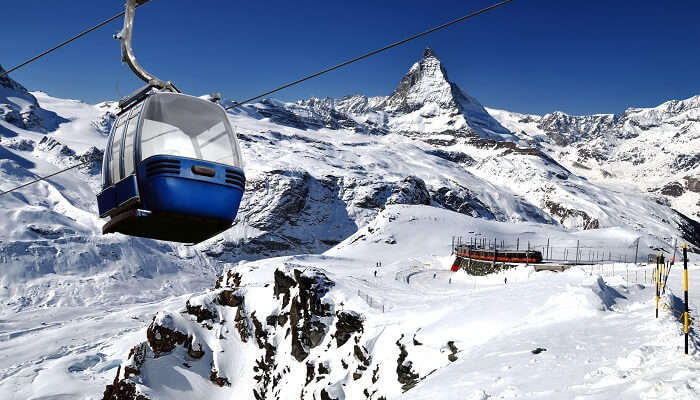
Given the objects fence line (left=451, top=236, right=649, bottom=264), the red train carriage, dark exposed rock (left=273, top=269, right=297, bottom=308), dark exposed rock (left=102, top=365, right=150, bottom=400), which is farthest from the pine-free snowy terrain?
the red train carriage

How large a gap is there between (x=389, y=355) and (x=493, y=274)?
3158cm

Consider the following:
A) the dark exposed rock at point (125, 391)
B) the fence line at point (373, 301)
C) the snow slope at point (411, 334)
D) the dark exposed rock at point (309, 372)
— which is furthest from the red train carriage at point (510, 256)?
the dark exposed rock at point (125, 391)

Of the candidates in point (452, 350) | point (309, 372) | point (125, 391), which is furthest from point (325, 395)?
point (125, 391)

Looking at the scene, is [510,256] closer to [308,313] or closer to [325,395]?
[308,313]

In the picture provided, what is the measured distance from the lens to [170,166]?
7.64 meters

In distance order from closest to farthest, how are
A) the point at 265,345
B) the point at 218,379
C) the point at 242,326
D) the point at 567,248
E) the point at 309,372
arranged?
the point at 309,372, the point at 265,345, the point at 218,379, the point at 242,326, the point at 567,248

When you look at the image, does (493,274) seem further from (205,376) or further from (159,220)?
(159,220)

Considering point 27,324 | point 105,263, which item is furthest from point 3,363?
point 105,263

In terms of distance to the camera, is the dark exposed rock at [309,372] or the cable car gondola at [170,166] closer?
the cable car gondola at [170,166]

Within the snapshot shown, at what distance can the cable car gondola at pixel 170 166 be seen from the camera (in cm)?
766

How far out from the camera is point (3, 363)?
306 feet

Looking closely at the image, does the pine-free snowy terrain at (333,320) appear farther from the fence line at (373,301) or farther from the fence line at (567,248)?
the fence line at (567,248)

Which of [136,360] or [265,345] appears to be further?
[265,345]

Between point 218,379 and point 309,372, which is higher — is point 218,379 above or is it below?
below
